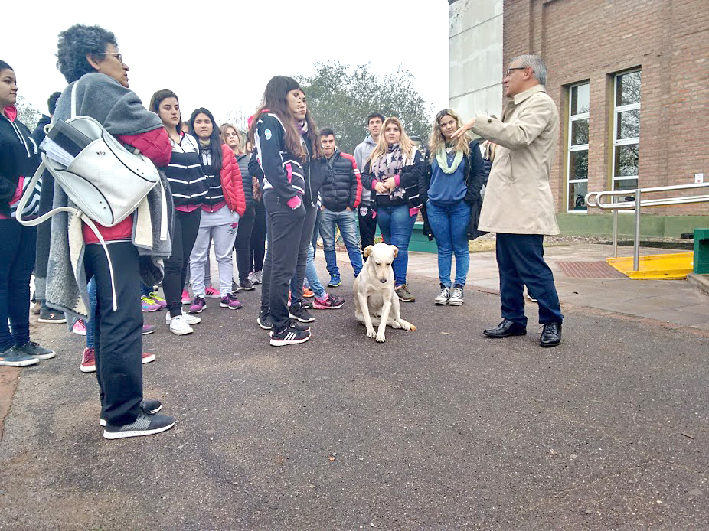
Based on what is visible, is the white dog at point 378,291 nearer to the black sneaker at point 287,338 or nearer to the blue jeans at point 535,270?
the black sneaker at point 287,338

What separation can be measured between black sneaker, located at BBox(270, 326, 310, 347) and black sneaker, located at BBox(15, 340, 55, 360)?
1.74m

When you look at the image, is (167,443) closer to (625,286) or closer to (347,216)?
(347,216)

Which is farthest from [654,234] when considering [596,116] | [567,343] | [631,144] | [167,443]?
[167,443]

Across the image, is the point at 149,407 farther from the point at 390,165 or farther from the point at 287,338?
the point at 390,165

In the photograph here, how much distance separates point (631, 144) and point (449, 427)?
1233cm

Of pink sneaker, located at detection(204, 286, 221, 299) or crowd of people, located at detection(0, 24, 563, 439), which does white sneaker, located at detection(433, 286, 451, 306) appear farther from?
pink sneaker, located at detection(204, 286, 221, 299)

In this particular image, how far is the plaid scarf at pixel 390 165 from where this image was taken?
6312 mm

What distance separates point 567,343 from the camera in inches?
169

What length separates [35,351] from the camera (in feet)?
13.9

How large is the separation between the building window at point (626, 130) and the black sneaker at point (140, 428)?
12763 millimetres

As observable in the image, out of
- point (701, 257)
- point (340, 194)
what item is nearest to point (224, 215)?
point (340, 194)

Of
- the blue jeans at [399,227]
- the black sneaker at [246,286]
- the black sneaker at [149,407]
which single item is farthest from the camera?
the black sneaker at [246,286]

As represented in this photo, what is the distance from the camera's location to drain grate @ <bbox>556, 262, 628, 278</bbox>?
7.49 m

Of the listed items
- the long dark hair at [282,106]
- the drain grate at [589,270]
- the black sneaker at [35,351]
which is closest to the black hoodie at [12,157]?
the black sneaker at [35,351]
